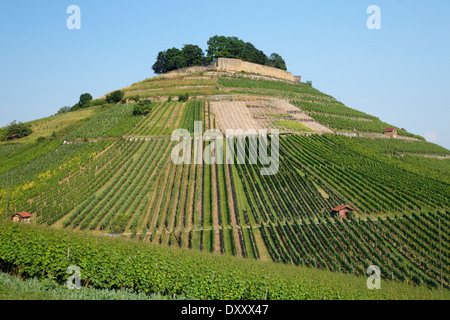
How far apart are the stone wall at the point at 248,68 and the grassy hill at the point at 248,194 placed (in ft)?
95.0

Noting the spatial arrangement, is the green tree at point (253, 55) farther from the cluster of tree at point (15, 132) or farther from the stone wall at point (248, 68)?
the cluster of tree at point (15, 132)

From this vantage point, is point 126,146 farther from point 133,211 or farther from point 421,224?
point 421,224

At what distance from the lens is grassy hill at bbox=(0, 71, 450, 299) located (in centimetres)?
2809

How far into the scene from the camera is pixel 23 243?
69.5ft

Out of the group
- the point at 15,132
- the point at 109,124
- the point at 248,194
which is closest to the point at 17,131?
the point at 15,132

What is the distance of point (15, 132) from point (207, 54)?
5073 cm

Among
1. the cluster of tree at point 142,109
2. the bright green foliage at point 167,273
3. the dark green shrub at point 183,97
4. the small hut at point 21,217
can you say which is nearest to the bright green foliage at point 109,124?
the cluster of tree at point 142,109

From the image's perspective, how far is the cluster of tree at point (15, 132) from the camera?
64.0 m

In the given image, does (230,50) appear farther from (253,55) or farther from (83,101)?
(83,101)

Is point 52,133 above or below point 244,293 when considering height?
above

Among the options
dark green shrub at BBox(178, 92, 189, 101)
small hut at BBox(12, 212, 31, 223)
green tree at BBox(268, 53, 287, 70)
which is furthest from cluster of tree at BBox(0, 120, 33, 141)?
green tree at BBox(268, 53, 287, 70)

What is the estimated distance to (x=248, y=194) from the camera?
38.0 metres
